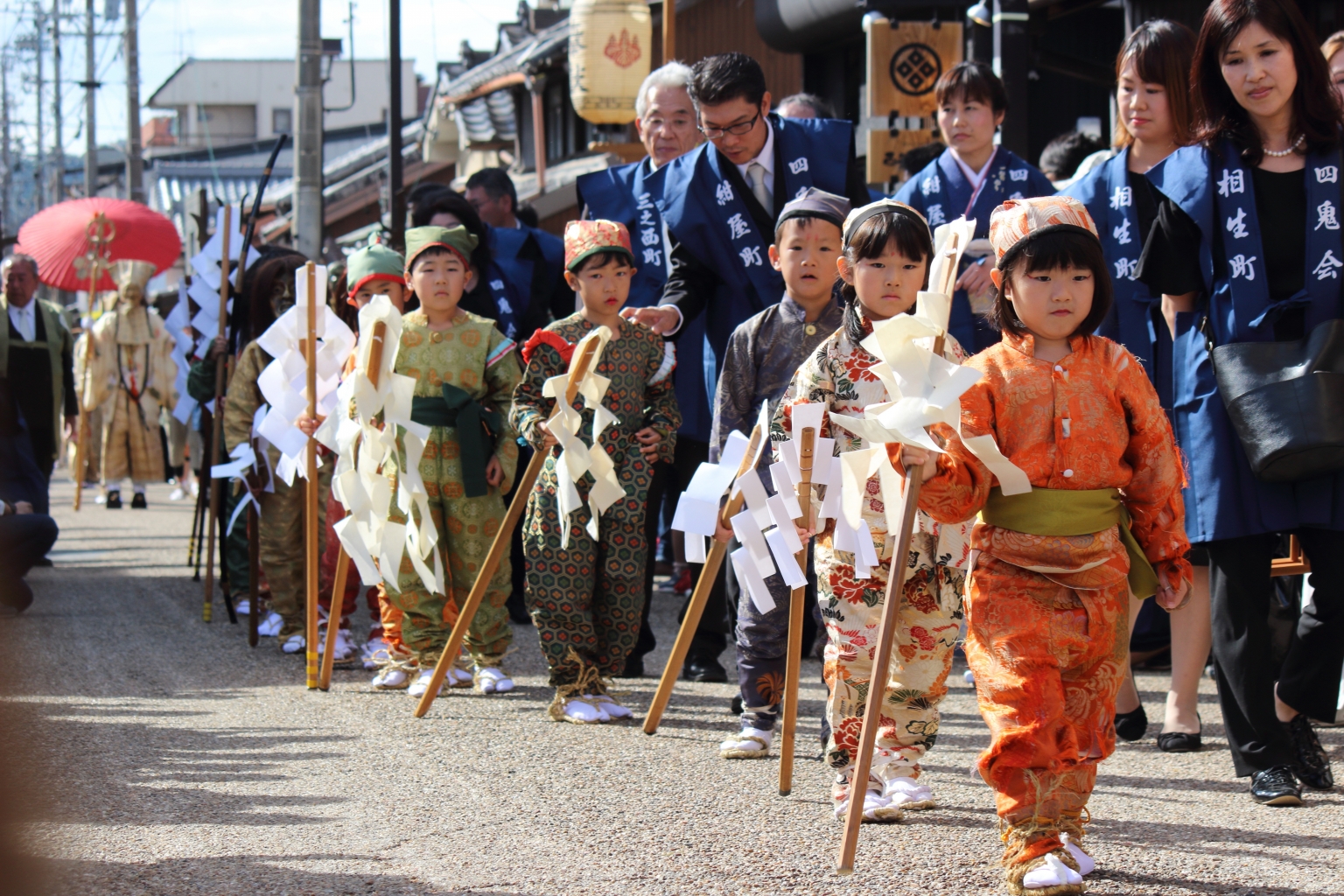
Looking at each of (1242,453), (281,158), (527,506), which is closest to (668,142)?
(527,506)

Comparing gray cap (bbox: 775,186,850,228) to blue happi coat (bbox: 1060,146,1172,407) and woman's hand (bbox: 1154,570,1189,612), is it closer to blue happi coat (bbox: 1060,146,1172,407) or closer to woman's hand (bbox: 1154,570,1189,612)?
blue happi coat (bbox: 1060,146,1172,407)

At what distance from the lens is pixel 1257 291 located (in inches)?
171

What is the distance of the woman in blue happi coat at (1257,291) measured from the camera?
429 cm

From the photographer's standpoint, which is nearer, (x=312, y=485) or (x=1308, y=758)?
(x=1308, y=758)

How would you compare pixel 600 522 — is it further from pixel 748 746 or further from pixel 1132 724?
pixel 1132 724

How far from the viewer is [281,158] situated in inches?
1820

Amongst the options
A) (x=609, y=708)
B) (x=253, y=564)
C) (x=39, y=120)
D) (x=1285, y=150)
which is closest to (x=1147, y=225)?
(x=1285, y=150)

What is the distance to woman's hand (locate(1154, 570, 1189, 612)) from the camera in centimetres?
364

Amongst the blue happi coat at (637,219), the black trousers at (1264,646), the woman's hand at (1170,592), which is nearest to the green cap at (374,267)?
the blue happi coat at (637,219)

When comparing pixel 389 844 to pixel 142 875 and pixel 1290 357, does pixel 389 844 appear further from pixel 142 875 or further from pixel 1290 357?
pixel 1290 357

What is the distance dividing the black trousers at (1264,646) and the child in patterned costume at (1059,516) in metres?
0.80

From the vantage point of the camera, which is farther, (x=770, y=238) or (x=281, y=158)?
(x=281, y=158)

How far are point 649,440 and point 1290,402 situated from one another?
7.64 feet

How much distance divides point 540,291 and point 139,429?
8385 mm
